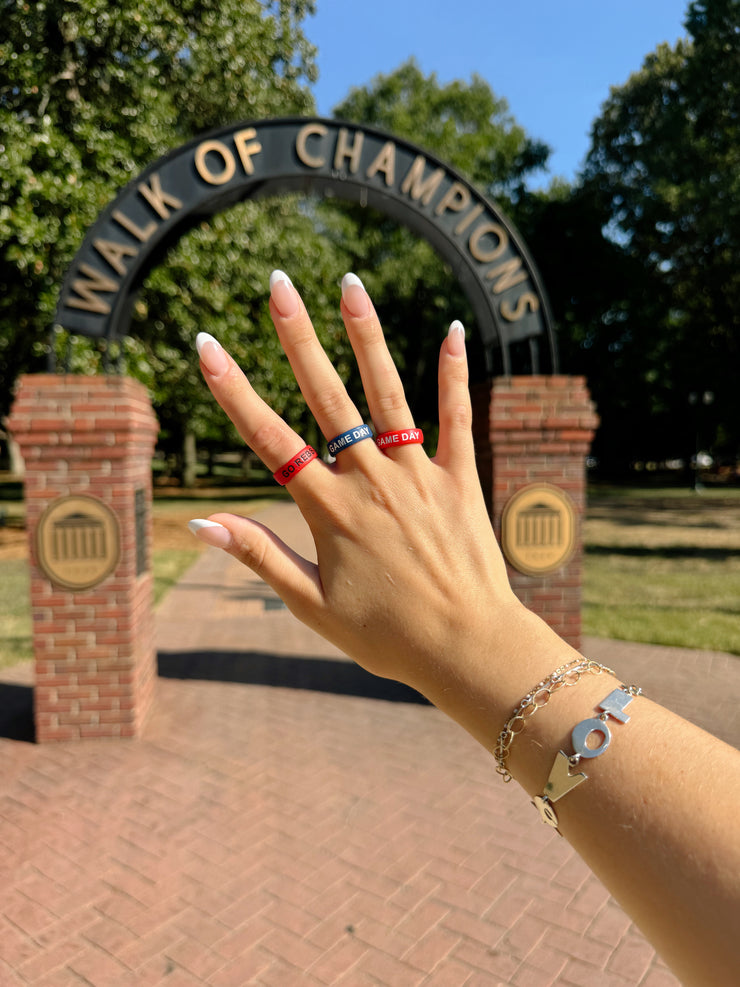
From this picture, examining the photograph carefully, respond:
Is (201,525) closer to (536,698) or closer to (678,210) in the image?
(536,698)

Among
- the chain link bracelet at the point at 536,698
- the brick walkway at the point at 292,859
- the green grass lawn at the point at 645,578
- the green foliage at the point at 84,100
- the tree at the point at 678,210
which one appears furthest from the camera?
the tree at the point at 678,210

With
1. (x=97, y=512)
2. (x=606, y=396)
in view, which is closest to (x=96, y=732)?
(x=97, y=512)

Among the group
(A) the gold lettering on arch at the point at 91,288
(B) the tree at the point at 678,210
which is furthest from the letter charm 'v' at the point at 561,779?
(B) the tree at the point at 678,210

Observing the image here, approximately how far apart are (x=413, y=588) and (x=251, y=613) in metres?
9.05

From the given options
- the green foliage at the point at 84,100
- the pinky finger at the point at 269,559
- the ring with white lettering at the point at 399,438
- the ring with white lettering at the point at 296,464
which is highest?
the green foliage at the point at 84,100

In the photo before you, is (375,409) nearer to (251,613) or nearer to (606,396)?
(251,613)

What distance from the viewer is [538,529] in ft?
18.6

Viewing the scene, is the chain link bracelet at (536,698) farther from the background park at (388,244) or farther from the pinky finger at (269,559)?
the background park at (388,244)

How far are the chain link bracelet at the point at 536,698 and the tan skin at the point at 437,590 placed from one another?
13 millimetres

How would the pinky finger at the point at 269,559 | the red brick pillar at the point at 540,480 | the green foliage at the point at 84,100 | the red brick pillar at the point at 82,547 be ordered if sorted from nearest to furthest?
the pinky finger at the point at 269,559 < the red brick pillar at the point at 82,547 < the red brick pillar at the point at 540,480 < the green foliage at the point at 84,100

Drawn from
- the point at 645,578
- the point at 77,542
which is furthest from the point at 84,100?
the point at 645,578

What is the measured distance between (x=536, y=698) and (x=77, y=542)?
4.54m

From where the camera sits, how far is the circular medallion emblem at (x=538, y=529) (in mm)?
5629

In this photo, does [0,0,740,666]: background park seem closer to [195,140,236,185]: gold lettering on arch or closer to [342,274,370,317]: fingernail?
[195,140,236,185]: gold lettering on arch
